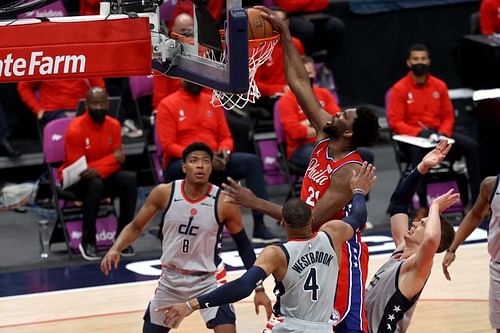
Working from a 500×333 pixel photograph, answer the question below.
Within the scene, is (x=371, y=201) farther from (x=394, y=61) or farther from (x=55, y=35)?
(x=55, y=35)

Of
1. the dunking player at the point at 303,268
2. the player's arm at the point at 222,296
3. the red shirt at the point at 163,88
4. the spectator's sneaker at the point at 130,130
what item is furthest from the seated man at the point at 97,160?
the player's arm at the point at 222,296

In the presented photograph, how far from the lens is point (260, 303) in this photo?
7.66 m

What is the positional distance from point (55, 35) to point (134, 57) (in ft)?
1.49

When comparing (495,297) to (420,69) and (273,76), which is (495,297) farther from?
(273,76)

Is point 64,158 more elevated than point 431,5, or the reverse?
point 431,5

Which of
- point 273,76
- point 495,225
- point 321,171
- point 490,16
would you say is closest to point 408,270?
point 321,171

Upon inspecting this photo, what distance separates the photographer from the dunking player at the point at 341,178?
7.62 meters

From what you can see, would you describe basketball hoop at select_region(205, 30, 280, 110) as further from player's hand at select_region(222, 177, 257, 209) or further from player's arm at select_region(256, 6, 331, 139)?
player's hand at select_region(222, 177, 257, 209)

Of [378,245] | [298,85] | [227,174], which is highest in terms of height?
[298,85]

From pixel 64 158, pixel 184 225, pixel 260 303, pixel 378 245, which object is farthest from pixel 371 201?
pixel 260 303

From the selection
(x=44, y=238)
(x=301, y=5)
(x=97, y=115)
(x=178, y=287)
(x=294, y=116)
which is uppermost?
(x=301, y=5)

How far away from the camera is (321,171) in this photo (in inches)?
311

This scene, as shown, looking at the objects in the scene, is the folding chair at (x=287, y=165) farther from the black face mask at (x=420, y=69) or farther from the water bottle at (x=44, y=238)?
the water bottle at (x=44, y=238)

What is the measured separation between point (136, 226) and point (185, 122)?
349cm
